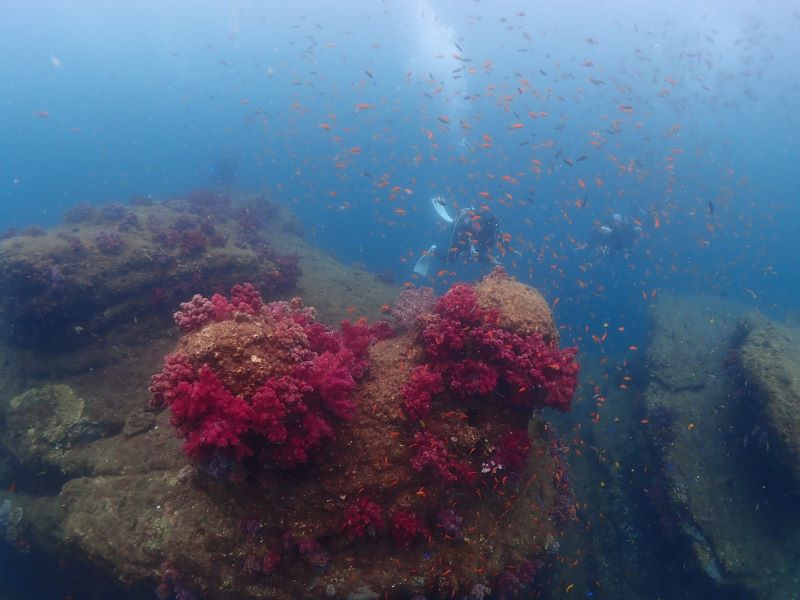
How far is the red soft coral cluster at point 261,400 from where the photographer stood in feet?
14.0

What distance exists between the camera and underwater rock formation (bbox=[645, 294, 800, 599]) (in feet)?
29.8

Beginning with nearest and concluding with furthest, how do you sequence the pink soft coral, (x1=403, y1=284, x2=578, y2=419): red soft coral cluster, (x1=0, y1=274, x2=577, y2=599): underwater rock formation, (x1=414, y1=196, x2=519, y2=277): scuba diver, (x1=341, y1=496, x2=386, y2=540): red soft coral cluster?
the pink soft coral < (x1=0, y1=274, x2=577, y2=599): underwater rock formation < (x1=341, y1=496, x2=386, y2=540): red soft coral cluster < (x1=403, y1=284, x2=578, y2=419): red soft coral cluster < (x1=414, y1=196, x2=519, y2=277): scuba diver

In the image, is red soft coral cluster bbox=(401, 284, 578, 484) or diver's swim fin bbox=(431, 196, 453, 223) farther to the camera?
diver's swim fin bbox=(431, 196, 453, 223)

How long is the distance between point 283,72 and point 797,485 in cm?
22839

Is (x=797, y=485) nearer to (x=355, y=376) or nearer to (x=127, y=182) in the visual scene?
(x=355, y=376)

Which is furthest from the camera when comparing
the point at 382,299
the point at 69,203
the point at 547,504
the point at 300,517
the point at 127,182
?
the point at 127,182

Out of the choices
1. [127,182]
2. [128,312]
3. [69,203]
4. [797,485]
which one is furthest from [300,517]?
[127,182]

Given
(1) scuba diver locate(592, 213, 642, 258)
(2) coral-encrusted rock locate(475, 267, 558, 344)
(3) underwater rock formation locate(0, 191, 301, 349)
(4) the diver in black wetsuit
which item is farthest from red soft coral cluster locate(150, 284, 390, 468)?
(1) scuba diver locate(592, 213, 642, 258)

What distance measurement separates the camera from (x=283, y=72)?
194250mm

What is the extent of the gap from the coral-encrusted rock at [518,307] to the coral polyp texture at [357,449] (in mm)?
42

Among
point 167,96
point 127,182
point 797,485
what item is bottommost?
point 797,485

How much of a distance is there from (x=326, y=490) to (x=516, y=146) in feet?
247

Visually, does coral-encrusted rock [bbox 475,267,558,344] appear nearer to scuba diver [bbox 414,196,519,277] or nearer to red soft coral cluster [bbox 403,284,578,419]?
red soft coral cluster [bbox 403,284,578,419]

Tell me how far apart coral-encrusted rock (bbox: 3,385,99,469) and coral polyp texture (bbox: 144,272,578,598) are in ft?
11.8
